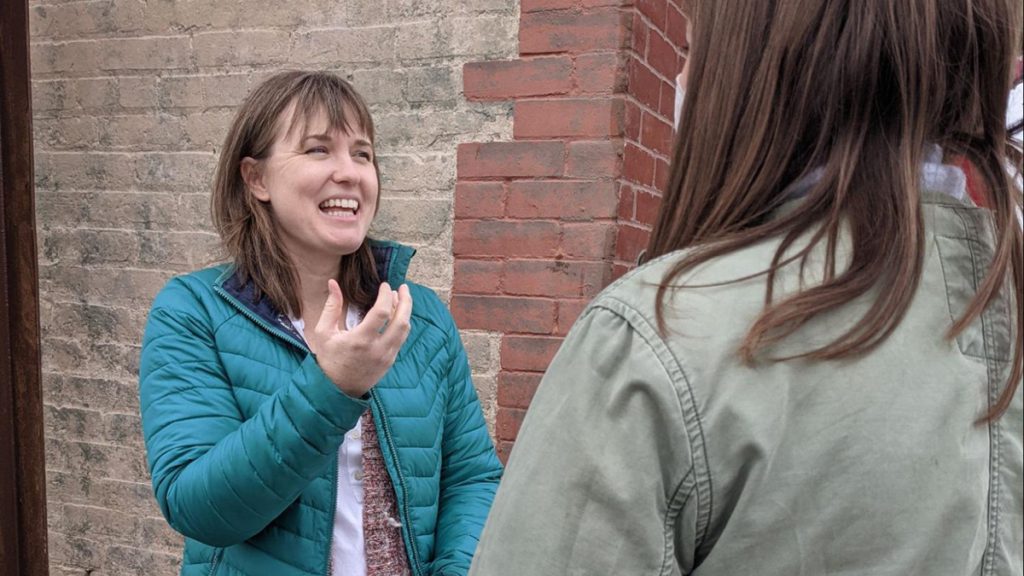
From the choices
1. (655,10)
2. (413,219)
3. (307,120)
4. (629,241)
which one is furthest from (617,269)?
(307,120)

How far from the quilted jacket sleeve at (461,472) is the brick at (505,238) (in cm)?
64

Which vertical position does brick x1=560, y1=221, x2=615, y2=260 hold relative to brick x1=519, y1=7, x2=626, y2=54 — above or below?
below

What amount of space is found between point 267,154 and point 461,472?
0.81 m

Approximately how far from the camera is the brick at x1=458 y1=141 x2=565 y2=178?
2.62m

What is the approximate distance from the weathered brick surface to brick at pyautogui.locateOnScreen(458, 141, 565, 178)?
5cm

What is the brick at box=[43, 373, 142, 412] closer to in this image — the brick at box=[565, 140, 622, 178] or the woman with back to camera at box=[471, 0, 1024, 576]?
the brick at box=[565, 140, 622, 178]

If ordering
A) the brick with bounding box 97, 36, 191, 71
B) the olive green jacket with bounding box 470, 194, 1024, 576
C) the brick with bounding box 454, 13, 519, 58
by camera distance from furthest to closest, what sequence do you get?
the brick with bounding box 97, 36, 191, 71, the brick with bounding box 454, 13, 519, 58, the olive green jacket with bounding box 470, 194, 1024, 576

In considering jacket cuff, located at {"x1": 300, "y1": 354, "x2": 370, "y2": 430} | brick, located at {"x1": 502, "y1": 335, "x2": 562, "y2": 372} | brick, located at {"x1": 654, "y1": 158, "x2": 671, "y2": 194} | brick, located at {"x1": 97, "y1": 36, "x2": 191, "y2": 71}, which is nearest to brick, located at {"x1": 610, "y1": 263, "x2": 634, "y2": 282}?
brick, located at {"x1": 502, "y1": 335, "x2": 562, "y2": 372}

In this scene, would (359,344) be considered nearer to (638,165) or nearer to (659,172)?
(638,165)

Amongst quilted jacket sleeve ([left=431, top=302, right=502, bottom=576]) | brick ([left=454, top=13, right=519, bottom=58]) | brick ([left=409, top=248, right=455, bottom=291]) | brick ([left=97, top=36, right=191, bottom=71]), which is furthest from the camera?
brick ([left=97, top=36, right=191, bottom=71])

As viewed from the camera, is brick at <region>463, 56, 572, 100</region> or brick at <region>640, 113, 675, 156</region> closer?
brick at <region>463, 56, 572, 100</region>

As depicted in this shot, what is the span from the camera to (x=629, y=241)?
266 centimetres

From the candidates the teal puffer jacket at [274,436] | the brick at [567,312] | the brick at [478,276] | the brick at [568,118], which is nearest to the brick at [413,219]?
the brick at [478,276]

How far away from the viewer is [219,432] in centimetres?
165
